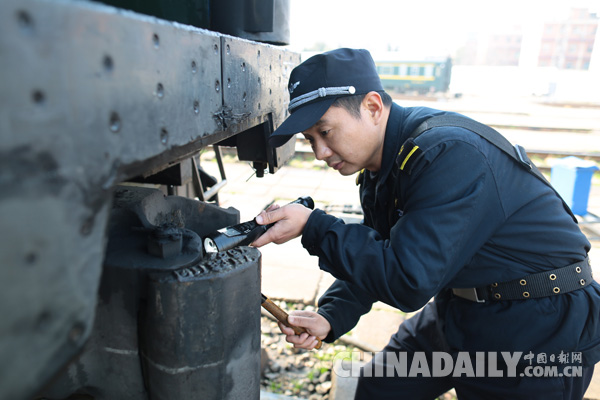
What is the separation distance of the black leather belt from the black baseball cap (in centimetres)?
83

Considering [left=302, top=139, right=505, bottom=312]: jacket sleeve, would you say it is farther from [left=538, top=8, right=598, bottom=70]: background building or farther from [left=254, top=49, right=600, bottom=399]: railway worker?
[left=538, top=8, right=598, bottom=70]: background building

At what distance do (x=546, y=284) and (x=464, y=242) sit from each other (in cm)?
40

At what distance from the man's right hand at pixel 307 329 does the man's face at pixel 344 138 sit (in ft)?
2.03

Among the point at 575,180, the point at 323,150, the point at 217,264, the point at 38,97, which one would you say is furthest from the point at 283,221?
the point at 575,180

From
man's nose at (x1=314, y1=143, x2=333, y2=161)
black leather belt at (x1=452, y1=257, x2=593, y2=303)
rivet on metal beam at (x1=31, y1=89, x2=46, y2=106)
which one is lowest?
black leather belt at (x1=452, y1=257, x2=593, y2=303)

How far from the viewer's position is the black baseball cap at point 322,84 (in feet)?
4.88

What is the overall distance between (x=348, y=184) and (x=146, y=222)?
19.6 ft

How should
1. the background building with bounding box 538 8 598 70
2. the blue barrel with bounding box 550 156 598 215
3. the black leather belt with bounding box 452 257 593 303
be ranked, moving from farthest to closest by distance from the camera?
the background building with bounding box 538 8 598 70
the blue barrel with bounding box 550 156 598 215
the black leather belt with bounding box 452 257 593 303

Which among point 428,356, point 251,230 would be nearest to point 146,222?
point 251,230

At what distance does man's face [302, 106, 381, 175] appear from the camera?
5.03 feet

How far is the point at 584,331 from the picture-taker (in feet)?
5.25

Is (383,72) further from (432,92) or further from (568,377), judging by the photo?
(568,377)

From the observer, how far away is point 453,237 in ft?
4.42
